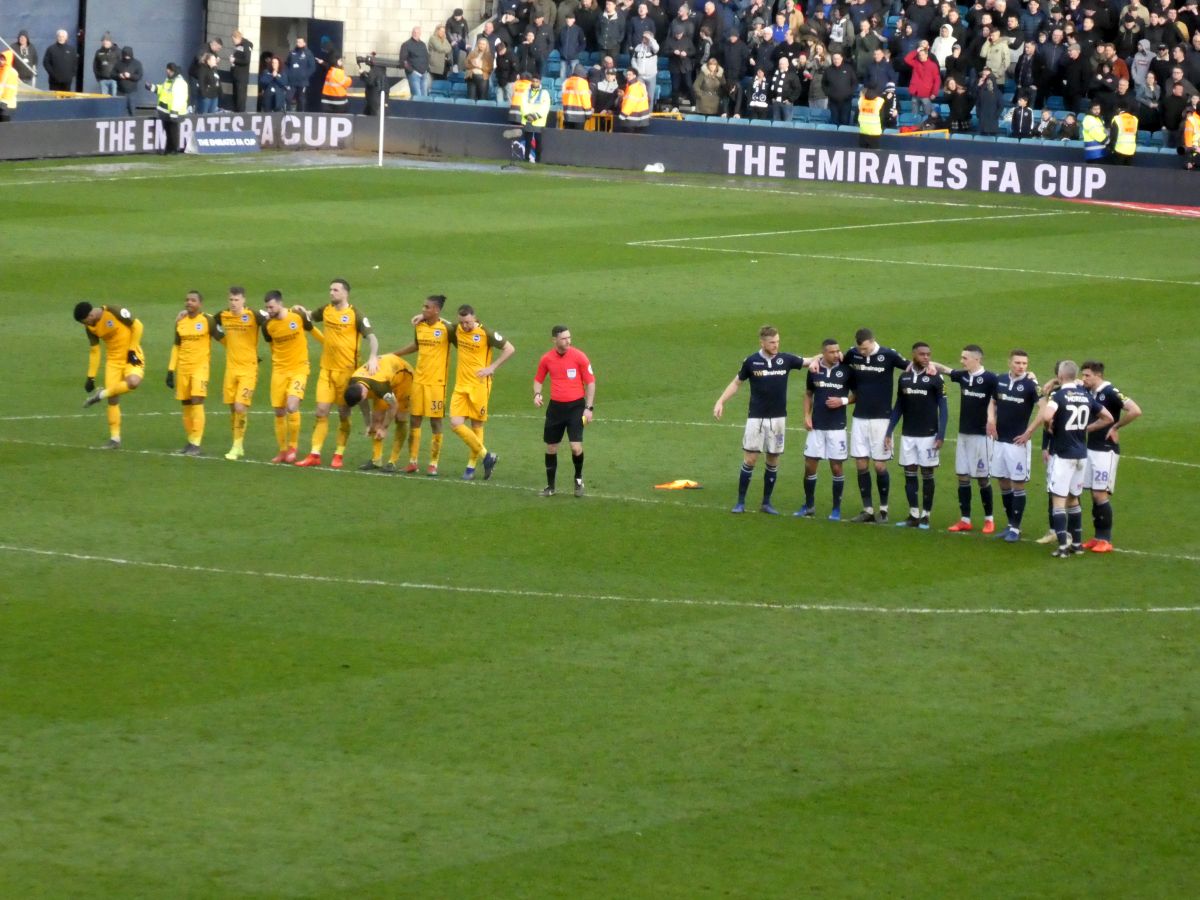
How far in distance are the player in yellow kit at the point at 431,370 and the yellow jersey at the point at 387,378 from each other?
4.8 inches

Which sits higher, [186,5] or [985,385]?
[186,5]

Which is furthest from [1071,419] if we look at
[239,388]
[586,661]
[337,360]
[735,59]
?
[735,59]

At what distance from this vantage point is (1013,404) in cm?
1897

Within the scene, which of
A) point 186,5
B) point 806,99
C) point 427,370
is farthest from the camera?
point 186,5

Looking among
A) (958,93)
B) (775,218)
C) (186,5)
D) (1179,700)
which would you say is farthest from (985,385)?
(186,5)

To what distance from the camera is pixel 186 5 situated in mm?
60375

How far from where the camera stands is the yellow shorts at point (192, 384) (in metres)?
21.5

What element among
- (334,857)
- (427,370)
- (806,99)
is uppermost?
(806,99)

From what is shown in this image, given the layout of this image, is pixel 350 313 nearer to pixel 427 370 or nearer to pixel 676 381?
pixel 427 370

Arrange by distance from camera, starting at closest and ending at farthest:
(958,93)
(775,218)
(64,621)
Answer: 1. (64,621)
2. (775,218)
3. (958,93)

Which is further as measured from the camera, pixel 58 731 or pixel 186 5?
pixel 186 5

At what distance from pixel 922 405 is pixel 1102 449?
1743mm

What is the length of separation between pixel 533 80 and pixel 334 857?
41.0m

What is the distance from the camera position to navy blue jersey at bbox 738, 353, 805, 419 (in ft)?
64.6
